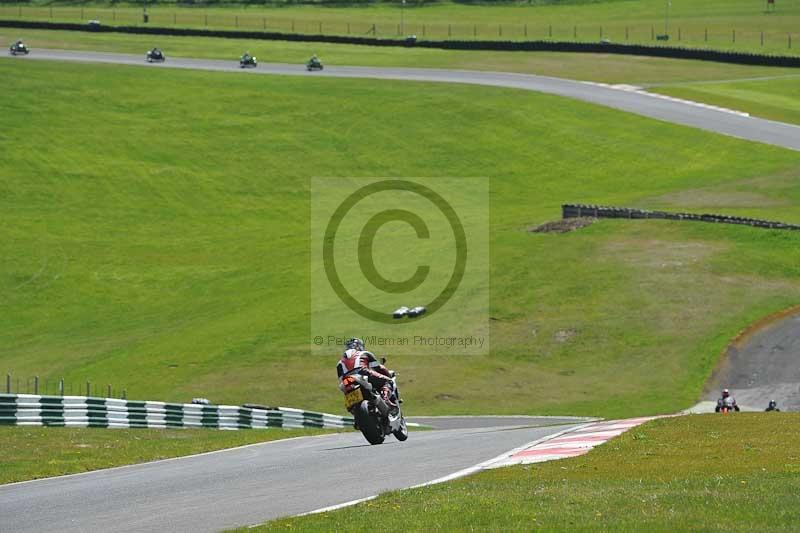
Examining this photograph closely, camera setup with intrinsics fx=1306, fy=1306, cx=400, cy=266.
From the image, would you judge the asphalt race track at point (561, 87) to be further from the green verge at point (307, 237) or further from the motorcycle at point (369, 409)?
the motorcycle at point (369, 409)

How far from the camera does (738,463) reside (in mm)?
19625

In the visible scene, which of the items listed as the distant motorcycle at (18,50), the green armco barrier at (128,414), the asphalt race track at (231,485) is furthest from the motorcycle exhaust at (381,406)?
the distant motorcycle at (18,50)

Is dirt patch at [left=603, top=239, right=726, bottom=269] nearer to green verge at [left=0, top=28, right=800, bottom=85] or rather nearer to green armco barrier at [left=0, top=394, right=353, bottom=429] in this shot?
green armco barrier at [left=0, top=394, right=353, bottom=429]

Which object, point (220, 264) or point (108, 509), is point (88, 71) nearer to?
point (220, 264)

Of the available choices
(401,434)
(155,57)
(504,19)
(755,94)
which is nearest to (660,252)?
(401,434)

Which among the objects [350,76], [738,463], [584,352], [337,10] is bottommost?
[584,352]

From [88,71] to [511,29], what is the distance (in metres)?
49.0

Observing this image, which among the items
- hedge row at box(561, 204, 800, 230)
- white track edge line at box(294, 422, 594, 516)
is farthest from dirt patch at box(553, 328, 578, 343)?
white track edge line at box(294, 422, 594, 516)

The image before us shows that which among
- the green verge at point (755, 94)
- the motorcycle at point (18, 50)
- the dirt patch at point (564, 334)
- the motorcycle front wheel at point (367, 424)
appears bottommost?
the dirt patch at point (564, 334)

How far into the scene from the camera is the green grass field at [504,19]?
13112cm

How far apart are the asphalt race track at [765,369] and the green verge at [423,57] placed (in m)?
57.1

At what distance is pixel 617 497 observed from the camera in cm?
1573

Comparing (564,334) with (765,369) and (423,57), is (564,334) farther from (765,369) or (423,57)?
(423,57)

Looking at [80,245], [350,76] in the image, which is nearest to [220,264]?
[80,245]
